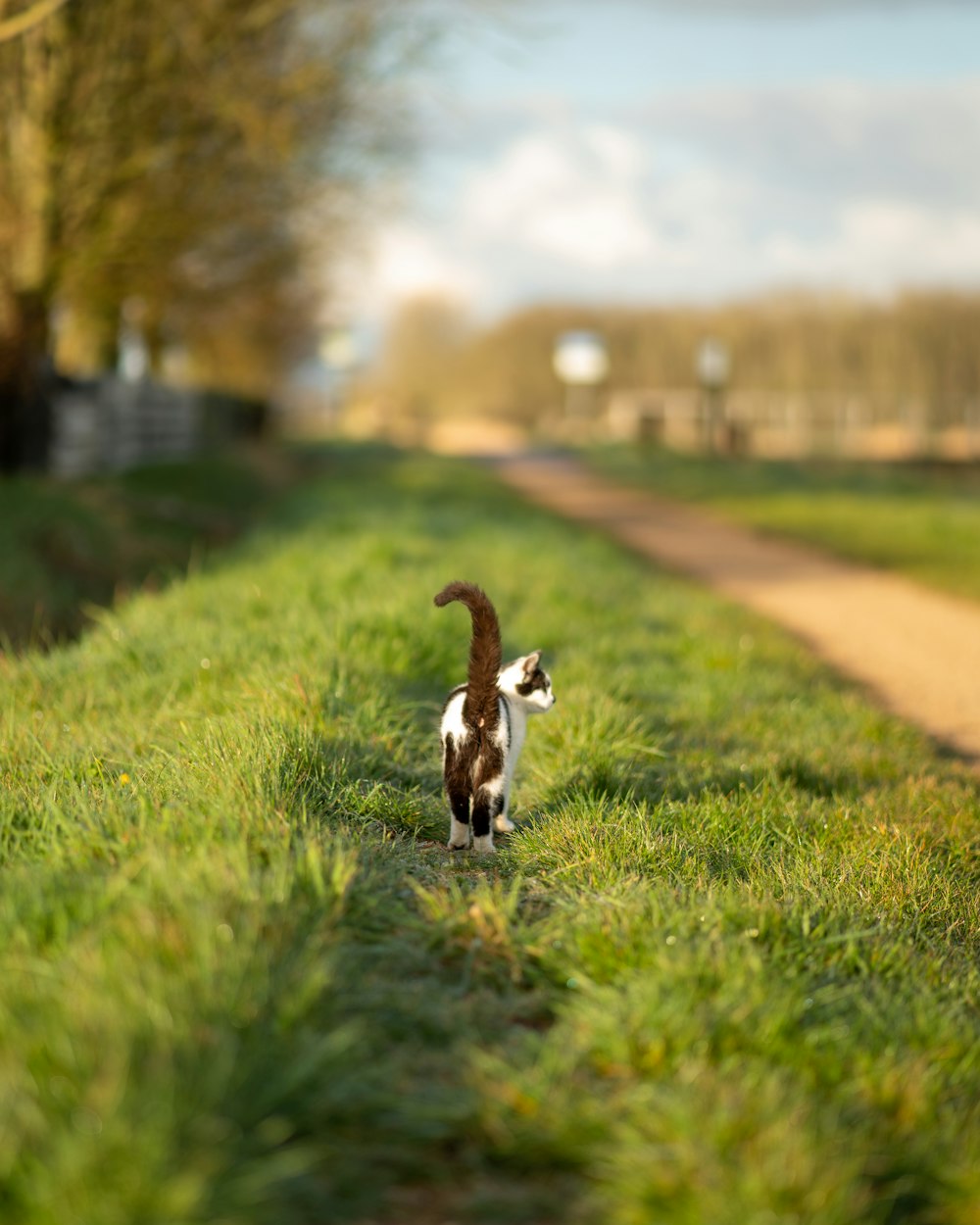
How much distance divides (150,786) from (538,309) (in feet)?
216

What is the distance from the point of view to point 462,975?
342cm

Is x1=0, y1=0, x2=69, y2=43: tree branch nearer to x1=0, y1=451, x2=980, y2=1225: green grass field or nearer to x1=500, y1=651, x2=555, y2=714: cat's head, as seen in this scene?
x1=0, y1=451, x2=980, y2=1225: green grass field

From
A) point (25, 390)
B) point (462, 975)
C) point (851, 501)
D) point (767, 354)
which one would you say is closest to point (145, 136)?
point (25, 390)

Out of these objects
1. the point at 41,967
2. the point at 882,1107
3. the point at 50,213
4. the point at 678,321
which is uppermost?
the point at 678,321

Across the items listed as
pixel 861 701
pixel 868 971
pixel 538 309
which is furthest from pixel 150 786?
pixel 538 309

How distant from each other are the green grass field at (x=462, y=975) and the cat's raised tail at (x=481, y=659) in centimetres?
46

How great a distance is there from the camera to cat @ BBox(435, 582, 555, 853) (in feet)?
14.0

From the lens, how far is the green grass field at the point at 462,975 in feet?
8.30

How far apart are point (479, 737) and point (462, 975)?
1.07 meters

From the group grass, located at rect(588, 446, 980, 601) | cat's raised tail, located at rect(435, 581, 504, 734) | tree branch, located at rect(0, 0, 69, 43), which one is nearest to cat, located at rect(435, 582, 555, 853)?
cat's raised tail, located at rect(435, 581, 504, 734)

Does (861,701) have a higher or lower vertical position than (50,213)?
lower

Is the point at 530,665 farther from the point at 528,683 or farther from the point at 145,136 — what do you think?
the point at 145,136

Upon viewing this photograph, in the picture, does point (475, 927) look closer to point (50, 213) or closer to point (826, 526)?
point (50, 213)

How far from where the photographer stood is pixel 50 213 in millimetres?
13258
